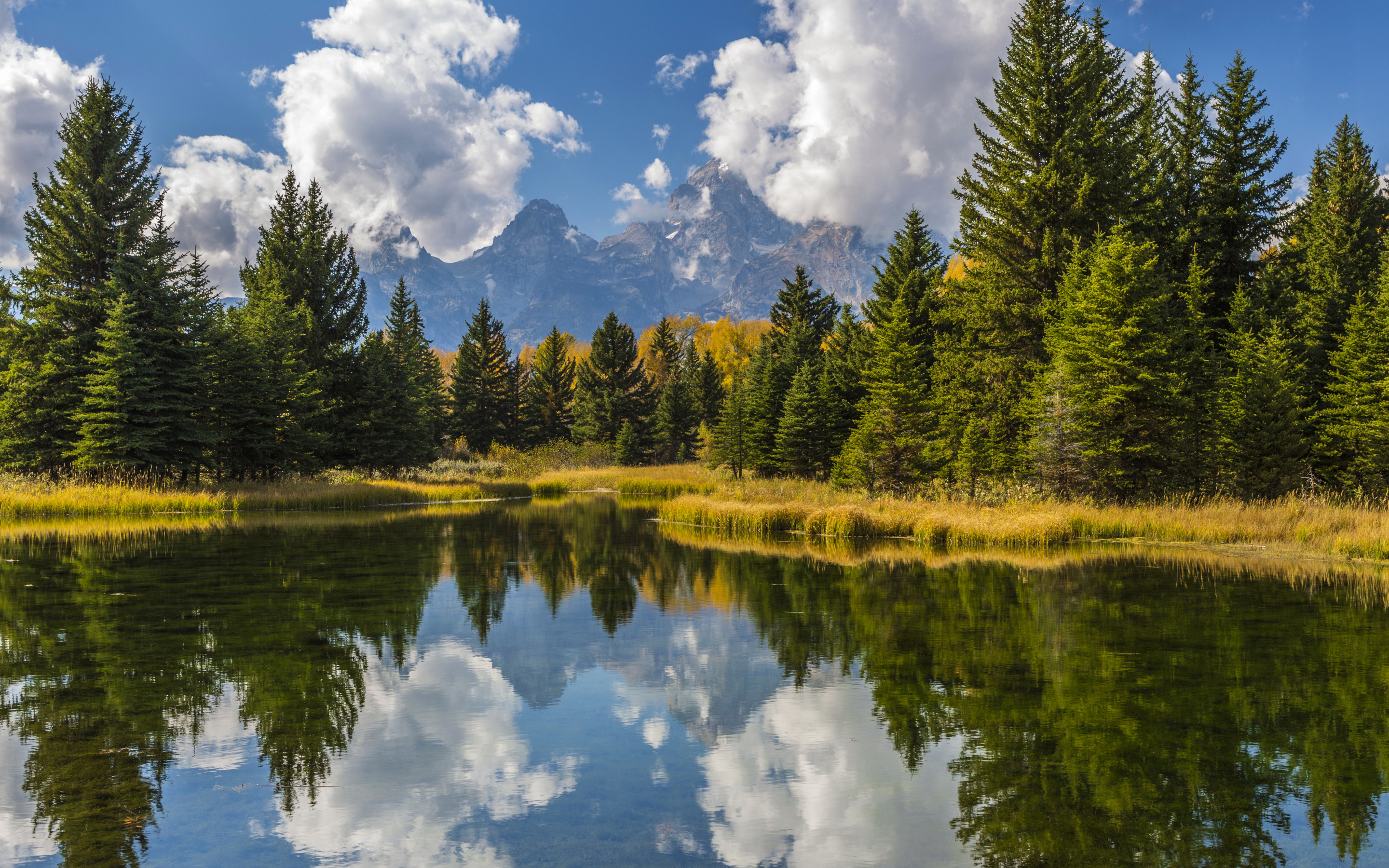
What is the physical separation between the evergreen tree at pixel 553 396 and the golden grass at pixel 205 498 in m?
43.7

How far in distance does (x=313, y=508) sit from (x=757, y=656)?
3140cm

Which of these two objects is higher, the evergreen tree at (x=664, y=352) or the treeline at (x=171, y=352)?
the evergreen tree at (x=664, y=352)

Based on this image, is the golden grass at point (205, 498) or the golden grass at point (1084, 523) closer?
the golden grass at point (1084, 523)

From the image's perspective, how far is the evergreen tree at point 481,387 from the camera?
266 ft

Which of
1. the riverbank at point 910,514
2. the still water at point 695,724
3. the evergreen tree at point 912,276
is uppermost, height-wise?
the evergreen tree at point 912,276

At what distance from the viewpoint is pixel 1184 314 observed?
96.2ft

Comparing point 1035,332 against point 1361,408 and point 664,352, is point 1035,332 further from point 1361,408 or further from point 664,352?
point 664,352

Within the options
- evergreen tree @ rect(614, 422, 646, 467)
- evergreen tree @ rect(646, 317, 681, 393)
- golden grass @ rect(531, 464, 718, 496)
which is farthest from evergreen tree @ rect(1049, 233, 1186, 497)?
evergreen tree @ rect(646, 317, 681, 393)

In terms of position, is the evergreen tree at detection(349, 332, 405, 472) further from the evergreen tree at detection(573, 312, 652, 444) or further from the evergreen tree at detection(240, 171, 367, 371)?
the evergreen tree at detection(573, 312, 652, 444)

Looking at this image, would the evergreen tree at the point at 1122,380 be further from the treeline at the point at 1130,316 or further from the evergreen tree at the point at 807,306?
the evergreen tree at the point at 807,306

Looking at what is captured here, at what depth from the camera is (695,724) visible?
7551 millimetres

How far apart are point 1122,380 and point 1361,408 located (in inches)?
361

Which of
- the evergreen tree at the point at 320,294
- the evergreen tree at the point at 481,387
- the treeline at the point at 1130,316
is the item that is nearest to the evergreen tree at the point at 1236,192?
the treeline at the point at 1130,316

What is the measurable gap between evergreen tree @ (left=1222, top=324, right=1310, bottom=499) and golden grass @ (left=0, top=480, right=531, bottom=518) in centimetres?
3704
